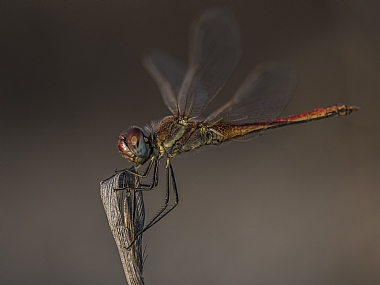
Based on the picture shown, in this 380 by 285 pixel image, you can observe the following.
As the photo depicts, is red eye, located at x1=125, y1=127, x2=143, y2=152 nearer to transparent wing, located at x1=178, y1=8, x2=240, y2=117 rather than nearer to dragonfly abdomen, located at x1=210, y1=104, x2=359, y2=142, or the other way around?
transparent wing, located at x1=178, y1=8, x2=240, y2=117

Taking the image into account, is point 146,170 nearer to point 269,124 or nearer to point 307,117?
point 269,124

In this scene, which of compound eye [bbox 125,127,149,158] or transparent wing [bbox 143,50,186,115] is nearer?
compound eye [bbox 125,127,149,158]

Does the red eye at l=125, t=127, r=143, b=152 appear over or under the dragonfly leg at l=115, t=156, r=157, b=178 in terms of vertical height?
over

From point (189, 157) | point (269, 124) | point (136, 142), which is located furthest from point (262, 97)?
point (189, 157)

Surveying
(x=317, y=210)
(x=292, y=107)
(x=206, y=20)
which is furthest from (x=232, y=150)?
(x=206, y=20)

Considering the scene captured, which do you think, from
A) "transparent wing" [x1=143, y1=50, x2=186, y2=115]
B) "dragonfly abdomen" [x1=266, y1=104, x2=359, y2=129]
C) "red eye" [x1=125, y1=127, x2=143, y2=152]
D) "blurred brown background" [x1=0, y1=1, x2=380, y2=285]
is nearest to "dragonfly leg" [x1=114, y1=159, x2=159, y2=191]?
"red eye" [x1=125, y1=127, x2=143, y2=152]

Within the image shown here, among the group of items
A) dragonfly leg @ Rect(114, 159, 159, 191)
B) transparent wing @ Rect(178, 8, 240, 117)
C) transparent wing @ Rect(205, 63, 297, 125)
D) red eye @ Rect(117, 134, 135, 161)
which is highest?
transparent wing @ Rect(178, 8, 240, 117)

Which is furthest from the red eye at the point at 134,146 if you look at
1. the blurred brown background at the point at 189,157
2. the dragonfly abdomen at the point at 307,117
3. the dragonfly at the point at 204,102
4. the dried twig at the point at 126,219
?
the blurred brown background at the point at 189,157

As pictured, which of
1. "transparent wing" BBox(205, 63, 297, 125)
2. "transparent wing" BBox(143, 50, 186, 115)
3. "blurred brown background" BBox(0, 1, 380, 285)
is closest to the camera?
"transparent wing" BBox(143, 50, 186, 115)

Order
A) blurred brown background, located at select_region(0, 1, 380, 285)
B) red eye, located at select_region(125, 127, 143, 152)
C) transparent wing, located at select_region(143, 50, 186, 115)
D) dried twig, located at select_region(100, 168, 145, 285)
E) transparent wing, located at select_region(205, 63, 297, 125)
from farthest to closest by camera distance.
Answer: blurred brown background, located at select_region(0, 1, 380, 285)
transparent wing, located at select_region(205, 63, 297, 125)
transparent wing, located at select_region(143, 50, 186, 115)
red eye, located at select_region(125, 127, 143, 152)
dried twig, located at select_region(100, 168, 145, 285)
